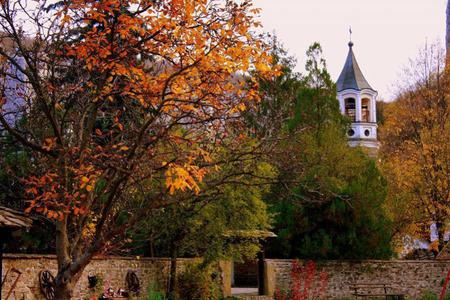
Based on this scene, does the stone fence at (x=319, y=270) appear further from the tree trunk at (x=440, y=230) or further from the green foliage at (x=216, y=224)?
the tree trunk at (x=440, y=230)

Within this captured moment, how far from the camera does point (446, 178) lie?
25453 mm

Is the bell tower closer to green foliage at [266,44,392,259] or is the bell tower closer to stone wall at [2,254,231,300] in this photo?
green foliage at [266,44,392,259]

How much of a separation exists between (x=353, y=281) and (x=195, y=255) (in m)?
→ 6.03

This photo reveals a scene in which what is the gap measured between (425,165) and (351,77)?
21.0m

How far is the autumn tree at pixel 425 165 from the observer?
25.8 meters

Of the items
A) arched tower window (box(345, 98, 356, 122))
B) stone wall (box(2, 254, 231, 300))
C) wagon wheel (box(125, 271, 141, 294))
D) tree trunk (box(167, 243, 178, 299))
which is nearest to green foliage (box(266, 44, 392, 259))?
stone wall (box(2, 254, 231, 300))

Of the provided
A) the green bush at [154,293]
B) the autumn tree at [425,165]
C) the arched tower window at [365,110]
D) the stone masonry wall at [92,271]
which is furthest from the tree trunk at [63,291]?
the arched tower window at [365,110]

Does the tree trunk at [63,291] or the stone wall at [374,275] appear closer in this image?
the tree trunk at [63,291]

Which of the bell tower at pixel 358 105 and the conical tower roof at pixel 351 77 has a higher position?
the conical tower roof at pixel 351 77

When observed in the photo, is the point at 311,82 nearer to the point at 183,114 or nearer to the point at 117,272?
the point at 117,272

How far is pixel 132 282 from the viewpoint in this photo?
17359mm

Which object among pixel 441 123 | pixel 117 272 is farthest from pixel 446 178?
pixel 117 272

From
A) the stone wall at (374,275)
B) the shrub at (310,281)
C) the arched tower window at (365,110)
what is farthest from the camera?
the arched tower window at (365,110)

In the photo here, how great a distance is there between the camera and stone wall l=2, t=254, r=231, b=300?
1279 centimetres
